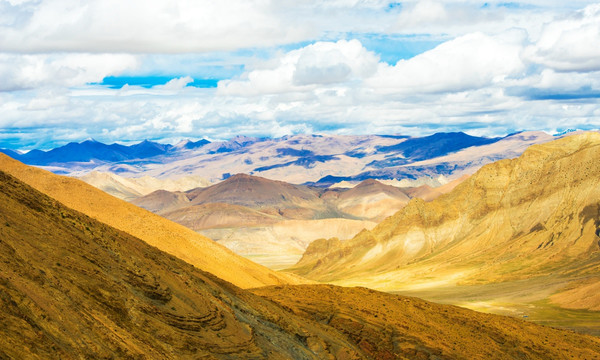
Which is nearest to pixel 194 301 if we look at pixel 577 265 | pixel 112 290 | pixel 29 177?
pixel 112 290

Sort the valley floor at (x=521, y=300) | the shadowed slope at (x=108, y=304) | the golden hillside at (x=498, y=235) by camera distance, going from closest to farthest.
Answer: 1. the shadowed slope at (x=108, y=304)
2. the valley floor at (x=521, y=300)
3. the golden hillside at (x=498, y=235)

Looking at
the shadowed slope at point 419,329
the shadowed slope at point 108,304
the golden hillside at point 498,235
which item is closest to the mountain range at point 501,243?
the golden hillside at point 498,235

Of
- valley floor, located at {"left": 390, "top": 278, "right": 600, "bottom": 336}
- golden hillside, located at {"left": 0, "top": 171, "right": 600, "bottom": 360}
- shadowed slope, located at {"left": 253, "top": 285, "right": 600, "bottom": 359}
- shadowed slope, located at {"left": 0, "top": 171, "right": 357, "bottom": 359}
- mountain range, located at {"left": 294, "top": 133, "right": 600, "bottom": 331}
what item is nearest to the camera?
shadowed slope, located at {"left": 0, "top": 171, "right": 357, "bottom": 359}

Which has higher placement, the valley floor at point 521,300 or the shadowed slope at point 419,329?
the shadowed slope at point 419,329

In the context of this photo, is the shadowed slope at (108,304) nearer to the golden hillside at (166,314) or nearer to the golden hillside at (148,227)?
the golden hillside at (166,314)

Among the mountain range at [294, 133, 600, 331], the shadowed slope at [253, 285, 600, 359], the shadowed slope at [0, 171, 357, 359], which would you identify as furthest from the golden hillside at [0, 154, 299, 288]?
the mountain range at [294, 133, 600, 331]

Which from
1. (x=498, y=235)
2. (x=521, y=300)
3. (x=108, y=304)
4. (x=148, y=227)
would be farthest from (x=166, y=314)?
(x=498, y=235)

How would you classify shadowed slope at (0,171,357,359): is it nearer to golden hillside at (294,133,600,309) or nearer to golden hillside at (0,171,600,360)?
golden hillside at (0,171,600,360)

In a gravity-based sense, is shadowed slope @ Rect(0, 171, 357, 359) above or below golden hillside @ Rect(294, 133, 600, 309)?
above
